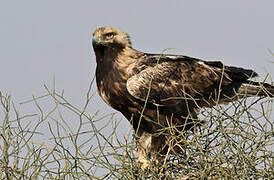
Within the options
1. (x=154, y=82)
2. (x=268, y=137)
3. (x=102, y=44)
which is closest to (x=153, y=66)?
(x=154, y=82)

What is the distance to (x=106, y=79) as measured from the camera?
24.7 feet

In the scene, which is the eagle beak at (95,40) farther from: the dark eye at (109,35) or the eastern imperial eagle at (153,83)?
the dark eye at (109,35)

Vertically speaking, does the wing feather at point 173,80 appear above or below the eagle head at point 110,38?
below

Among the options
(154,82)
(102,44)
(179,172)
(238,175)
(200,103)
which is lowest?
(238,175)

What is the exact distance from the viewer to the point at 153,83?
7.64 meters

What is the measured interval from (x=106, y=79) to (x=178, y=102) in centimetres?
102

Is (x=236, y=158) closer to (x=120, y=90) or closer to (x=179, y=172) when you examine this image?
(x=179, y=172)

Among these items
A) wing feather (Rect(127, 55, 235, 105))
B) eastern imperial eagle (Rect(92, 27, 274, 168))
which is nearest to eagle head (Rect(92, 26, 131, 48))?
eastern imperial eagle (Rect(92, 27, 274, 168))

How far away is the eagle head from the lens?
775 cm

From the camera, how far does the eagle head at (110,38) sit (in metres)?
7.75

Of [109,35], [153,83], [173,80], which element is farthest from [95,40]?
[173,80]

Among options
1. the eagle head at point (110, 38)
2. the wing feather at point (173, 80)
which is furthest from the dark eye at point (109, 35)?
the wing feather at point (173, 80)

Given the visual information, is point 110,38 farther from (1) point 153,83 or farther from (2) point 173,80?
(2) point 173,80

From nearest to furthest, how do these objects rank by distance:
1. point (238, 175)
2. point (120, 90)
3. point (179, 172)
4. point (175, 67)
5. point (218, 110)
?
point (238, 175) → point (218, 110) → point (179, 172) → point (120, 90) → point (175, 67)
